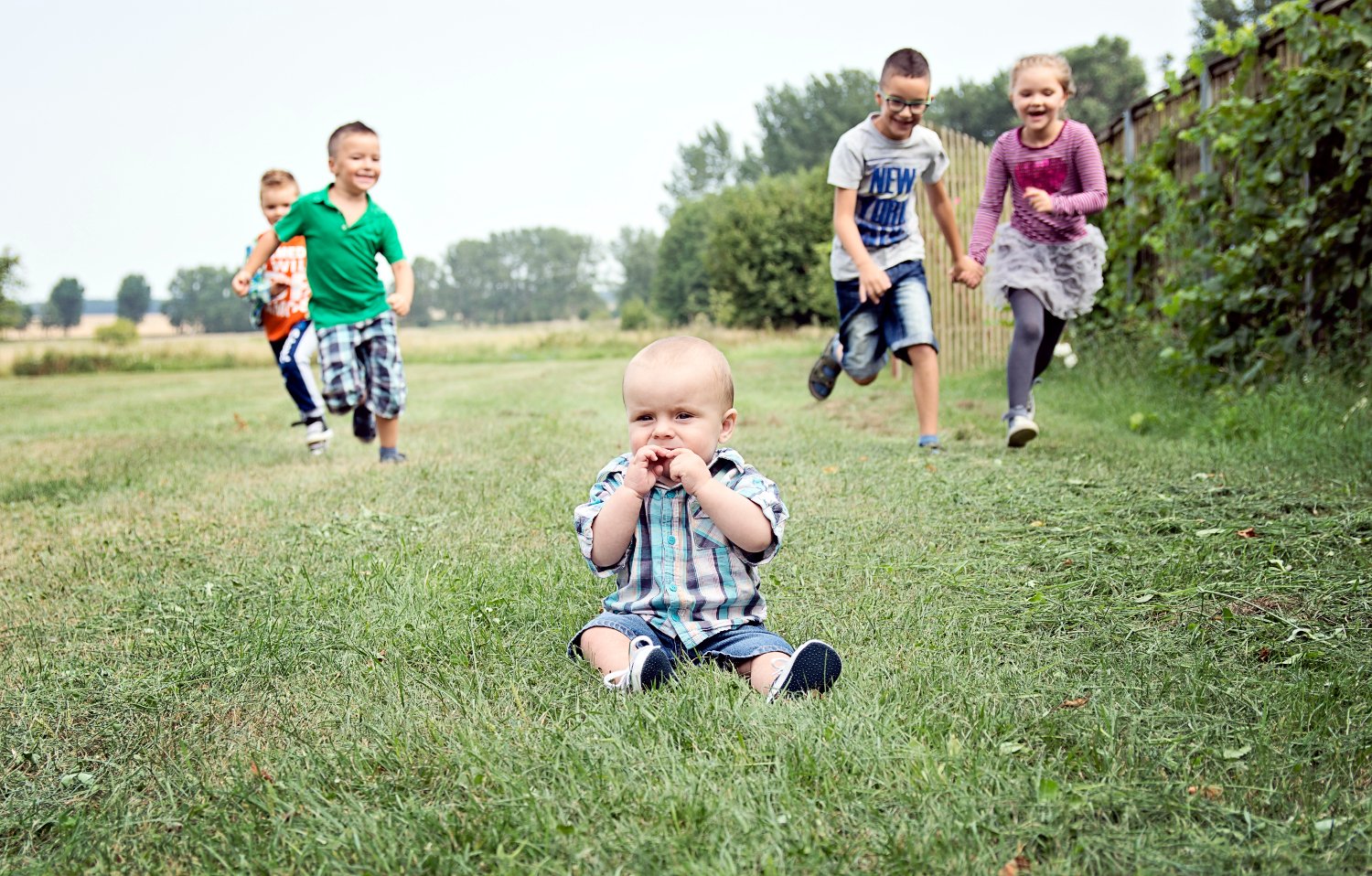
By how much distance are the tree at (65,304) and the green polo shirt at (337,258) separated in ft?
105

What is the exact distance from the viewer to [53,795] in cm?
208

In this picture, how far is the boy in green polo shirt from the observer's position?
6.35m

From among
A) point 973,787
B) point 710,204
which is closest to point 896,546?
point 973,787

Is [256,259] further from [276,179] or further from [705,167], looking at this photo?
[705,167]

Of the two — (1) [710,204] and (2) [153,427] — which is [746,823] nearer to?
(2) [153,427]

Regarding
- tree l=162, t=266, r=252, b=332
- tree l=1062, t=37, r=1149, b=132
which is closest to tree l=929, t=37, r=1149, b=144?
tree l=1062, t=37, r=1149, b=132

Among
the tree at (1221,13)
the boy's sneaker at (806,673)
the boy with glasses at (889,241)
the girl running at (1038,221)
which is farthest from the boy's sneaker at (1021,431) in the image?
the tree at (1221,13)

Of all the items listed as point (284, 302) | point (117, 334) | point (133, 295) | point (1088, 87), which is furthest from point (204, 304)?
point (1088, 87)

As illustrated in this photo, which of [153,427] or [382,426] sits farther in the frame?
[153,427]

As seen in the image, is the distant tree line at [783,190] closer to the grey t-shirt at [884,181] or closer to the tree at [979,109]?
the tree at [979,109]

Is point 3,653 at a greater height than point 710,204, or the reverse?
point 710,204

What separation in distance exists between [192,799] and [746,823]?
3.25 ft

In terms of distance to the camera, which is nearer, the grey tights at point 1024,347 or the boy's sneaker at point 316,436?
the grey tights at point 1024,347

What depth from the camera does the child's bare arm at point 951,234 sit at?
18.4ft
